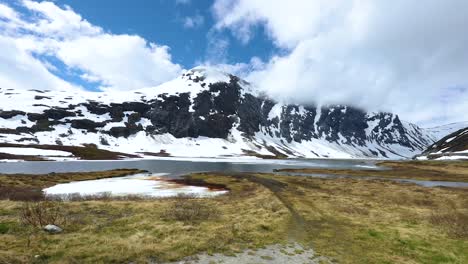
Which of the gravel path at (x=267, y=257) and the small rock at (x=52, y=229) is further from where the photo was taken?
the small rock at (x=52, y=229)

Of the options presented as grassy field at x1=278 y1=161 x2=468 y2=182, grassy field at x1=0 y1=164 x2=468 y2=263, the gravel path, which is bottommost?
the gravel path

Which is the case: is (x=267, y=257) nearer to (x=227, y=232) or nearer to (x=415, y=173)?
(x=227, y=232)

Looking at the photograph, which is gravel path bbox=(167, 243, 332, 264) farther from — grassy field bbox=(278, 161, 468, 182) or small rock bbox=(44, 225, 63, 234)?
grassy field bbox=(278, 161, 468, 182)

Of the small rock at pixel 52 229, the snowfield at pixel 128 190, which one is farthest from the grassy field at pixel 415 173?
the small rock at pixel 52 229

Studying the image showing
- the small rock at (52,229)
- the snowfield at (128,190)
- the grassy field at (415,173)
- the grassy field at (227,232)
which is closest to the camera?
the grassy field at (227,232)

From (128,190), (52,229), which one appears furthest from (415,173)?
(52,229)

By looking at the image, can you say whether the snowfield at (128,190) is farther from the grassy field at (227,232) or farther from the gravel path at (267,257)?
the gravel path at (267,257)

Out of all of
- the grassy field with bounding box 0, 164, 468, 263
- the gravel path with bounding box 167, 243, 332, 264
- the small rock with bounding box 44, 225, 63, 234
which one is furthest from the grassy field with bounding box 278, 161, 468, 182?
the small rock with bounding box 44, 225, 63, 234

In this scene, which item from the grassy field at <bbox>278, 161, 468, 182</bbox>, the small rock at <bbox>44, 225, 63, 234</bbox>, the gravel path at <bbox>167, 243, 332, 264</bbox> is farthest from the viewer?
the grassy field at <bbox>278, 161, 468, 182</bbox>

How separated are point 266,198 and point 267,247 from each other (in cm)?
2296

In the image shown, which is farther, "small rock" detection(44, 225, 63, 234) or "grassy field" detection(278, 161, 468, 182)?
"grassy field" detection(278, 161, 468, 182)

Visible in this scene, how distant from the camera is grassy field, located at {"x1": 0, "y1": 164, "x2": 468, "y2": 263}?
61.9 ft

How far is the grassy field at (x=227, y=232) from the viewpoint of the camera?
18859mm

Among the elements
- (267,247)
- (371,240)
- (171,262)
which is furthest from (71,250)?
(371,240)
